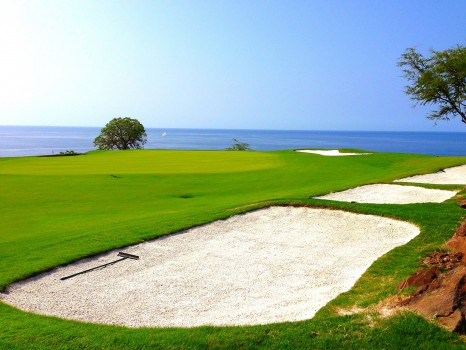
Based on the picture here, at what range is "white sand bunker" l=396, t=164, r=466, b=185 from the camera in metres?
25.3

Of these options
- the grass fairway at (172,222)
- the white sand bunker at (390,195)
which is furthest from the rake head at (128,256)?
the white sand bunker at (390,195)

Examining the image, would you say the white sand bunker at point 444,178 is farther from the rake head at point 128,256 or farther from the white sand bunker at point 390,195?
the rake head at point 128,256

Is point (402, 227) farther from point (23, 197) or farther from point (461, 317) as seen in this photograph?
point (23, 197)

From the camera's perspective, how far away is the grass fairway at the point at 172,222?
6.65 m

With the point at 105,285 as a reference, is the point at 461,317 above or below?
above

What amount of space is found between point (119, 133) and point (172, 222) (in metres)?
77.4

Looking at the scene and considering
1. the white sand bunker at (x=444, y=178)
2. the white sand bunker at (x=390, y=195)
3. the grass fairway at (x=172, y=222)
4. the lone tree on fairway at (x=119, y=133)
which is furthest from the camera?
the lone tree on fairway at (x=119, y=133)

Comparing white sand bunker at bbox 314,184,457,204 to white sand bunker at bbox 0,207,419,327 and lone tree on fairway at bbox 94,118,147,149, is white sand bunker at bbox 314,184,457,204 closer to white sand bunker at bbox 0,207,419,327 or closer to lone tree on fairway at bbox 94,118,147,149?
white sand bunker at bbox 0,207,419,327

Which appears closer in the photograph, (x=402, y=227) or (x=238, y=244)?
(x=238, y=244)

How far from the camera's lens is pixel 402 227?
552 inches

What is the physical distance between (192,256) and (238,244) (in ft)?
5.61

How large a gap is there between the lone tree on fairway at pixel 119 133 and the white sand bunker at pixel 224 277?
76866mm

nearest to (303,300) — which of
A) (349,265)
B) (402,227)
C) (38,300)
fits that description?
(349,265)

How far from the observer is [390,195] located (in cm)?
2070
